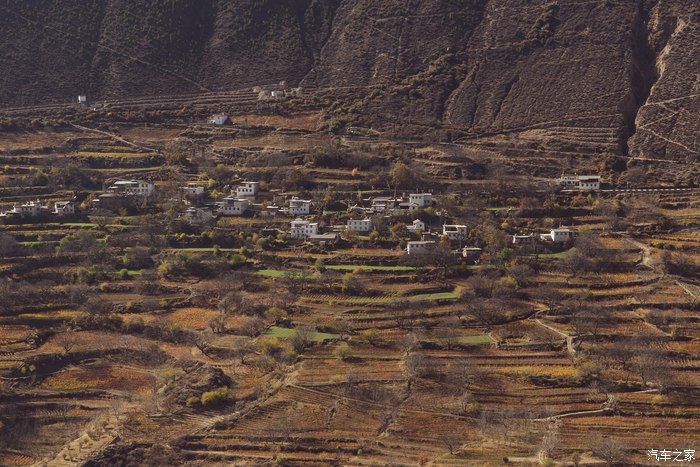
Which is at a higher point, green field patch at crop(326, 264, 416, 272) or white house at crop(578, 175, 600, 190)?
white house at crop(578, 175, 600, 190)

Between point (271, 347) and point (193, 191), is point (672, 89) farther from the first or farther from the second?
point (271, 347)

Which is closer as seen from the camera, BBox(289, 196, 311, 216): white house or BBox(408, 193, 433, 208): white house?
BBox(408, 193, 433, 208): white house

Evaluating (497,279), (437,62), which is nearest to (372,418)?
(497,279)

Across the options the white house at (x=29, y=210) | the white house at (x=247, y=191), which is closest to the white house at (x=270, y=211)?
the white house at (x=247, y=191)

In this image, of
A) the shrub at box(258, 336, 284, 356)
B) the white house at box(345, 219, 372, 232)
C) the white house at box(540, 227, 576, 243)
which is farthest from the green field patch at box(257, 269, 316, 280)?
the white house at box(540, 227, 576, 243)

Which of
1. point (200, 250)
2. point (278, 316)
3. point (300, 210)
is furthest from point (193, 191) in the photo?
point (278, 316)

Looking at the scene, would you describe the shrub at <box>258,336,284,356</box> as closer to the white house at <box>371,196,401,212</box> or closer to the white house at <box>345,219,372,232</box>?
the white house at <box>345,219,372,232</box>

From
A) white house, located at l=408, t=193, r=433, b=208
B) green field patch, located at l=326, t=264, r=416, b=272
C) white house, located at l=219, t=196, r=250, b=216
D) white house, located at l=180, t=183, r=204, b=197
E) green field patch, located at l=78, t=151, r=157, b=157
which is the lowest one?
green field patch, located at l=326, t=264, r=416, b=272
